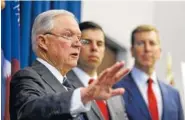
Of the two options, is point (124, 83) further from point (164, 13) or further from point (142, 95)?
point (164, 13)

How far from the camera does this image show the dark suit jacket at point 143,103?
2676 millimetres

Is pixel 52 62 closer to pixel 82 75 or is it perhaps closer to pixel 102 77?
pixel 102 77

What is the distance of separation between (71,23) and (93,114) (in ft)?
1.02

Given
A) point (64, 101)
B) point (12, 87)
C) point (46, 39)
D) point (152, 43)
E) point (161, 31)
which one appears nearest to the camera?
point (64, 101)

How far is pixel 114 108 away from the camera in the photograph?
94.5 inches

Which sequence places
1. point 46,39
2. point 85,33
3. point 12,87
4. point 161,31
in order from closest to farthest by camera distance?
point 12,87 < point 46,39 < point 85,33 < point 161,31

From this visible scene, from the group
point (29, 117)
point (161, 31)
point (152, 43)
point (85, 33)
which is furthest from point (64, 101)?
point (161, 31)

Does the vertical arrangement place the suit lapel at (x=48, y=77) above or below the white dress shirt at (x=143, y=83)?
above

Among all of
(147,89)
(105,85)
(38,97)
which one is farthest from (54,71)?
(147,89)

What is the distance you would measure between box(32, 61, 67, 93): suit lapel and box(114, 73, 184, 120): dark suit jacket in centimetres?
92

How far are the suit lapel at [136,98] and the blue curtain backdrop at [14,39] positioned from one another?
607 mm

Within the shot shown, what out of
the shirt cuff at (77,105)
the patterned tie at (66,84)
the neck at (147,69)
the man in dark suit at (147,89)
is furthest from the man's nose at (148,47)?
the shirt cuff at (77,105)

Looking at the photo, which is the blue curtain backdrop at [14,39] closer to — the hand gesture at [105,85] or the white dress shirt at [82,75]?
the white dress shirt at [82,75]

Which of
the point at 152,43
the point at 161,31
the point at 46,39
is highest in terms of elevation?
the point at 46,39
